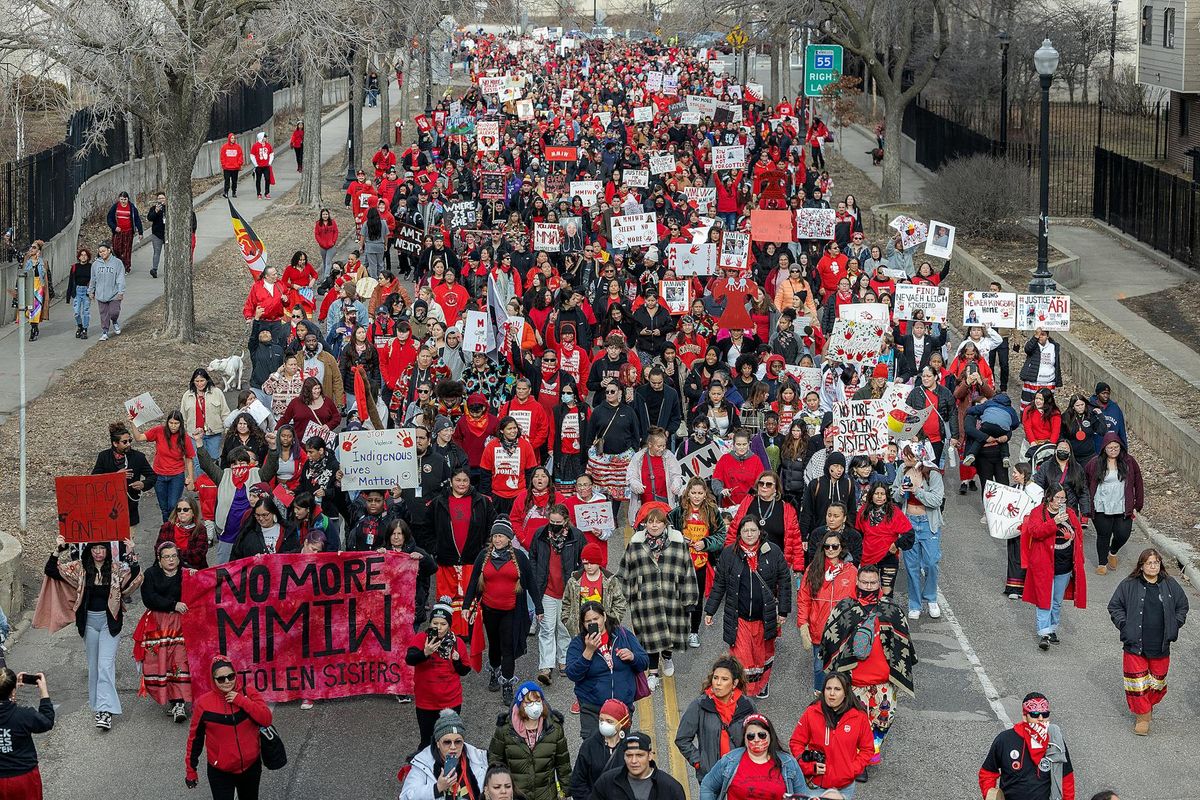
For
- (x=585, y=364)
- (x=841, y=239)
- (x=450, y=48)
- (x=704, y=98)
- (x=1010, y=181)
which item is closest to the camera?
(x=585, y=364)

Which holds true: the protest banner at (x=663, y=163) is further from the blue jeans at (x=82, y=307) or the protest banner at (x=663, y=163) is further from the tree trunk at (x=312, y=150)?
the blue jeans at (x=82, y=307)

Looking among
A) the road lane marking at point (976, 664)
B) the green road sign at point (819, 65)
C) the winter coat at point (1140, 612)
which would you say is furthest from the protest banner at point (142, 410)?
the green road sign at point (819, 65)

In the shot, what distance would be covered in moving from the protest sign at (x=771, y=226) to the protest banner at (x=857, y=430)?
32.4ft

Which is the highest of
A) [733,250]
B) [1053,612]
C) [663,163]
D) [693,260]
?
[663,163]

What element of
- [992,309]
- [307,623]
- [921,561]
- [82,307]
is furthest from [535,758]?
[82,307]

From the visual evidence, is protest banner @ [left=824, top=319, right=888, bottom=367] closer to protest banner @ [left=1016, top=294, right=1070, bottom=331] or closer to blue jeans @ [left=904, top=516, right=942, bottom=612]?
protest banner @ [left=1016, top=294, right=1070, bottom=331]

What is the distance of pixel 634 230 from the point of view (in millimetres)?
25688

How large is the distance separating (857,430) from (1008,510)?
1.43 m

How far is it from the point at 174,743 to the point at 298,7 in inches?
532

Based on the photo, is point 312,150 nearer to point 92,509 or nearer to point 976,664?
point 92,509

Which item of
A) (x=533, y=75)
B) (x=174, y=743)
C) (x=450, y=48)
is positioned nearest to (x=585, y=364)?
(x=174, y=743)

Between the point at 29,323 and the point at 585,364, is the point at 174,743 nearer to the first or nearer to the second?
the point at 585,364

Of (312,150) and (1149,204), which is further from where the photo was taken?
(312,150)

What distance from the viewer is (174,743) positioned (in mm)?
11750
